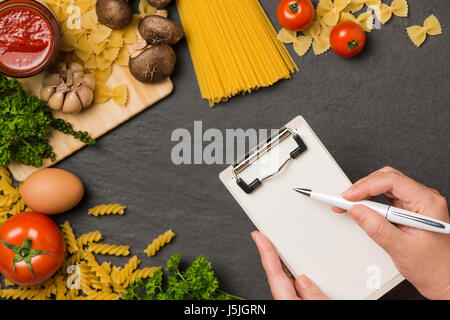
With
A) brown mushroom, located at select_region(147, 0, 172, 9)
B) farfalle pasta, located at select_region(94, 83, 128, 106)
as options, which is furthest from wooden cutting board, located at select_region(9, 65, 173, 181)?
brown mushroom, located at select_region(147, 0, 172, 9)

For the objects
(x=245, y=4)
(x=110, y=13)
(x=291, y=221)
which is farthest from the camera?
(x=245, y=4)

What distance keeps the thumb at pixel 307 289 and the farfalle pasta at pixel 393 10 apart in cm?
101

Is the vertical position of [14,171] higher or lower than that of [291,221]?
lower

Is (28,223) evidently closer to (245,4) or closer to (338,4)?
(245,4)

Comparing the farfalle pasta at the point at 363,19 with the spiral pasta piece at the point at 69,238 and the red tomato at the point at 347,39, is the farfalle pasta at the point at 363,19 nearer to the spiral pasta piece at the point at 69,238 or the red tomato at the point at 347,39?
the red tomato at the point at 347,39

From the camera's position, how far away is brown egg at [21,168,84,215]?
1.57m

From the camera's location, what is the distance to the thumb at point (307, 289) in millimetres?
1388

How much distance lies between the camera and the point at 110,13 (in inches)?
61.2

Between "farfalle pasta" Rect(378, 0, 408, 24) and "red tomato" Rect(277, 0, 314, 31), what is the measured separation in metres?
0.28

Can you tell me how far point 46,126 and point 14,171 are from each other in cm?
24

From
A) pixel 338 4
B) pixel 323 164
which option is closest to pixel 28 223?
pixel 323 164

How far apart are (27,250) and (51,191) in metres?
0.22

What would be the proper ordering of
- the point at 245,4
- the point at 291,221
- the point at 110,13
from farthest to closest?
the point at 245,4, the point at 110,13, the point at 291,221

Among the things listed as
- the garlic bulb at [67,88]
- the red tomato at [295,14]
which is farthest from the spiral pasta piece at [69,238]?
the red tomato at [295,14]
